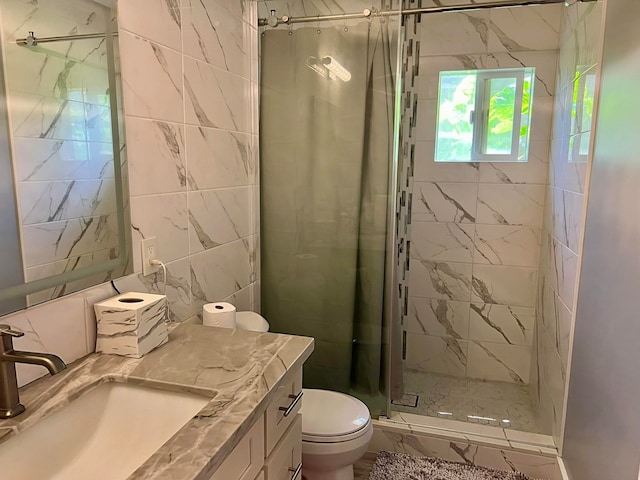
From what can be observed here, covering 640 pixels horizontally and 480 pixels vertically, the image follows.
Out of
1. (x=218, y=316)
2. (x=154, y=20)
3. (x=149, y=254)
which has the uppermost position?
(x=154, y=20)

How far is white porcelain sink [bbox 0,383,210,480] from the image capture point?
1.01m

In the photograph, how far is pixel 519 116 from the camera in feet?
9.57

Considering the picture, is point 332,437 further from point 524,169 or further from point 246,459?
point 524,169

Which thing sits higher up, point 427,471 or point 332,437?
point 332,437

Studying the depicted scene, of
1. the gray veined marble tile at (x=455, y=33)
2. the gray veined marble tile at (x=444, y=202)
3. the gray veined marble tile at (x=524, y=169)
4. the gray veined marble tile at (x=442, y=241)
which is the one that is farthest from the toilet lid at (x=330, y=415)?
the gray veined marble tile at (x=455, y=33)

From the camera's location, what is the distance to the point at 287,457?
4.54 ft

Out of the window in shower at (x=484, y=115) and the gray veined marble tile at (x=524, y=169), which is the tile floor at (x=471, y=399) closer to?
the gray veined marble tile at (x=524, y=169)

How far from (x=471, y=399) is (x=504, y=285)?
733 mm

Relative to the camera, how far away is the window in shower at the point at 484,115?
2891mm

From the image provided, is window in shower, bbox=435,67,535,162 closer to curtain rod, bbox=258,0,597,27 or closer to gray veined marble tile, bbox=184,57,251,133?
curtain rod, bbox=258,0,597,27

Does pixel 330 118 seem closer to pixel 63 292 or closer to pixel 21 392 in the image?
pixel 63 292

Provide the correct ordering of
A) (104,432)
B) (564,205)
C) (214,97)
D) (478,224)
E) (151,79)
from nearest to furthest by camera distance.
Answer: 1. (104,432)
2. (151,79)
3. (214,97)
4. (564,205)
5. (478,224)

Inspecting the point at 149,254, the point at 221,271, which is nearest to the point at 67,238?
the point at 149,254

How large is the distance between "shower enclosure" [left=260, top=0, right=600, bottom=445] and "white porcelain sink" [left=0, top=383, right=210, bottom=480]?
136cm
